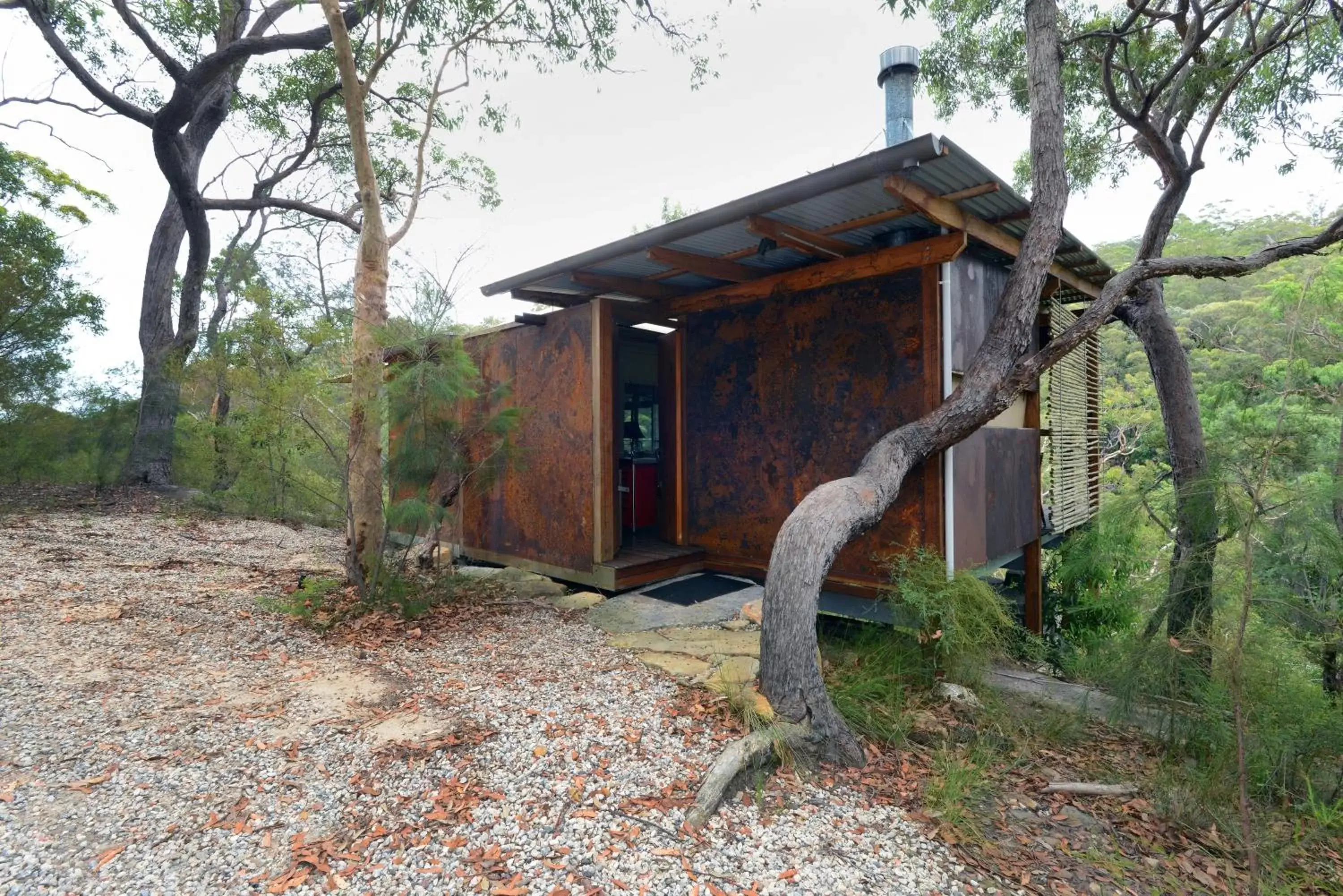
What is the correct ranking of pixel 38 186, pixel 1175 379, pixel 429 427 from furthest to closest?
pixel 38 186, pixel 1175 379, pixel 429 427

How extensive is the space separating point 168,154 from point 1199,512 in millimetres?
13045

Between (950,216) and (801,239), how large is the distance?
92 cm

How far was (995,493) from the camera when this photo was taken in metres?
5.01

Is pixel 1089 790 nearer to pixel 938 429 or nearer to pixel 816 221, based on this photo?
pixel 938 429

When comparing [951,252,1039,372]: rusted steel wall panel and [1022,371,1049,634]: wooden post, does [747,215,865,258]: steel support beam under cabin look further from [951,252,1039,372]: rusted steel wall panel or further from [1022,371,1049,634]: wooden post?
[1022,371,1049,634]: wooden post

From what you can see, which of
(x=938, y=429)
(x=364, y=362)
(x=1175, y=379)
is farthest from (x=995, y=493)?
(x=364, y=362)

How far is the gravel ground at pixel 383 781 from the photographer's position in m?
A: 1.92

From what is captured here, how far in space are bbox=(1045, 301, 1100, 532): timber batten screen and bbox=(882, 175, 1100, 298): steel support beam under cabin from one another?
1328 millimetres

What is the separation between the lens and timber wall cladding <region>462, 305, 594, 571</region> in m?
5.23

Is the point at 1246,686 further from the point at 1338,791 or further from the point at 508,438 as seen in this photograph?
the point at 508,438

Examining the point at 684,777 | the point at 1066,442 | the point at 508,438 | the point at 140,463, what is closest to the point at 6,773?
the point at 684,777

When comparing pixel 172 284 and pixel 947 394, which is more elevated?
pixel 172 284

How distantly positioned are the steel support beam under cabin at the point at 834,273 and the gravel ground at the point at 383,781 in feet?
10.1

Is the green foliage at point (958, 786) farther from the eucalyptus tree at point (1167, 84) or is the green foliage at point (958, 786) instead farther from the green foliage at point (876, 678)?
the eucalyptus tree at point (1167, 84)
